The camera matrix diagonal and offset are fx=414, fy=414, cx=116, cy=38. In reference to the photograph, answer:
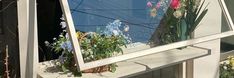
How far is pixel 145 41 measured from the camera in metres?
2.81

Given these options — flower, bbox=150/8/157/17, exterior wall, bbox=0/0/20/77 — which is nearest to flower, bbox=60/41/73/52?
exterior wall, bbox=0/0/20/77

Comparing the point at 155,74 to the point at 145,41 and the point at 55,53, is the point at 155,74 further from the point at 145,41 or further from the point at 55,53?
the point at 55,53

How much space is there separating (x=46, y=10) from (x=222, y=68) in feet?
7.42

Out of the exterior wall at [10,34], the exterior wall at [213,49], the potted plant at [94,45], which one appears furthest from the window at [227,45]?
the exterior wall at [10,34]

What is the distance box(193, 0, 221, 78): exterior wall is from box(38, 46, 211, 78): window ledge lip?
1.13ft

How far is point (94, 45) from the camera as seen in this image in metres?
2.53

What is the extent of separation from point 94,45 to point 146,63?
0.40m

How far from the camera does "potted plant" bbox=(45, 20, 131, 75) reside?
8.05ft

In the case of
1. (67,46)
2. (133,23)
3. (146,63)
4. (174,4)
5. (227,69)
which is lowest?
(227,69)

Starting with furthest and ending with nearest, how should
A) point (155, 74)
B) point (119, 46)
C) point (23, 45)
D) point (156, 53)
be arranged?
point (155, 74) → point (156, 53) → point (119, 46) → point (23, 45)

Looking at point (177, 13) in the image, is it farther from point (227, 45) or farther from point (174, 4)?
point (227, 45)

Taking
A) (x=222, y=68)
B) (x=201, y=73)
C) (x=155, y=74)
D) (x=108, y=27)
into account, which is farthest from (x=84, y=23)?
(x=222, y=68)

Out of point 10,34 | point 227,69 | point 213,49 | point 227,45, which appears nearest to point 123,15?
point 10,34

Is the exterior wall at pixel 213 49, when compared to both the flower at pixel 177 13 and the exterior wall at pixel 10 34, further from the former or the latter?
the exterior wall at pixel 10 34
